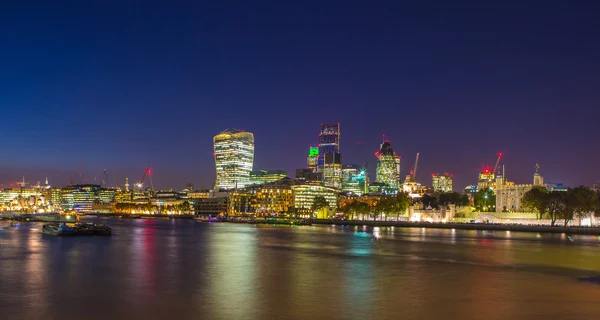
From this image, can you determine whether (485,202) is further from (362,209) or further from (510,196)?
(362,209)

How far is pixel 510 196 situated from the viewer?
Answer: 468 feet

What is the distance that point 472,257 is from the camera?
49.0 meters

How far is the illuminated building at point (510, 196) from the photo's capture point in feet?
458

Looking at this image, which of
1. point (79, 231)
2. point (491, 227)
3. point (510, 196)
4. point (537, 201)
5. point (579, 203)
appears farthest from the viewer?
point (510, 196)

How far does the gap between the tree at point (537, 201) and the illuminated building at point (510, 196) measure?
1403cm

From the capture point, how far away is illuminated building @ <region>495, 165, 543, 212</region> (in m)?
140

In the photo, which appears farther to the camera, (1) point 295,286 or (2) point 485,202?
(2) point 485,202

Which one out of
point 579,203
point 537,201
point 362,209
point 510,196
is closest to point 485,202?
point 510,196

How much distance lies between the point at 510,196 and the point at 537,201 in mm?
29084

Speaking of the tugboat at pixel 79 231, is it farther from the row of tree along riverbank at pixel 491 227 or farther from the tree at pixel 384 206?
the tree at pixel 384 206

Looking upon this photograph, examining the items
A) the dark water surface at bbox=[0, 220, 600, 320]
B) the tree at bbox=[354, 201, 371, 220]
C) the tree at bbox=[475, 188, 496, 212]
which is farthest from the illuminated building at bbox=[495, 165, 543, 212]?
the dark water surface at bbox=[0, 220, 600, 320]

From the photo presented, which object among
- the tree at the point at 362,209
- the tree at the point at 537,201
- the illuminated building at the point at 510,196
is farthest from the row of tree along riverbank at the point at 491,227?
the illuminated building at the point at 510,196

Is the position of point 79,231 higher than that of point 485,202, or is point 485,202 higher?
point 485,202

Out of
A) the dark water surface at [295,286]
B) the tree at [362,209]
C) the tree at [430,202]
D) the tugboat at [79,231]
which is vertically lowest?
the tugboat at [79,231]
